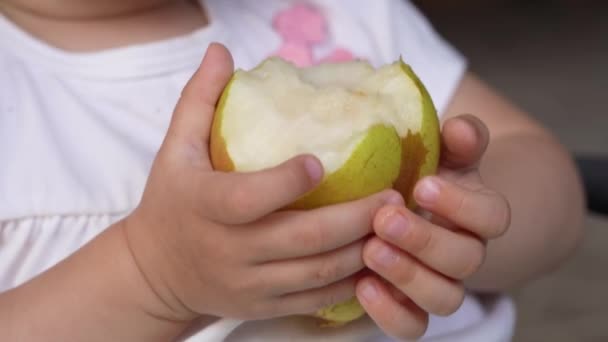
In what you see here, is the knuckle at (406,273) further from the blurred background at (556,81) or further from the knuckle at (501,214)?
the blurred background at (556,81)

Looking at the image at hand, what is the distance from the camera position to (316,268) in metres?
0.51

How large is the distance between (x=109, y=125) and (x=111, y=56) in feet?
0.19

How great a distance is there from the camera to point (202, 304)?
21.9 inches

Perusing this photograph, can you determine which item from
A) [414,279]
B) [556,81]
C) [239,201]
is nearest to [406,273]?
[414,279]

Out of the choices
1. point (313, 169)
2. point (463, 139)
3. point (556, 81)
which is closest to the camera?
point (313, 169)

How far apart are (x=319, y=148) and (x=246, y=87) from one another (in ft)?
→ 0.21

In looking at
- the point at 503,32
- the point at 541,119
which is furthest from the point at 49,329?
the point at 503,32

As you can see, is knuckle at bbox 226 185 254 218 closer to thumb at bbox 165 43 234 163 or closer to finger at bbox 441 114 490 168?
thumb at bbox 165 43 234 163

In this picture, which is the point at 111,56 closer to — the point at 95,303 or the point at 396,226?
the point at 95,303

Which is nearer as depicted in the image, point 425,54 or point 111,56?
point 111,56

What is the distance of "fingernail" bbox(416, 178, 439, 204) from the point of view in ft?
1.67

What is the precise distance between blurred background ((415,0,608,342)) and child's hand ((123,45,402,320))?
84cm

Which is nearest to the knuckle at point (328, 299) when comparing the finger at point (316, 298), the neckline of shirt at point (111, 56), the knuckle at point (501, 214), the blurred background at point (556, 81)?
the finger at point (316, 298)

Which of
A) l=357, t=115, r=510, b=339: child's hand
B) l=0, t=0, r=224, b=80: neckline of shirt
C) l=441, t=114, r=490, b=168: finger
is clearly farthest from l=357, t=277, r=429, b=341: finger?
l=0, t=0, r=224, b=80: neckline of shirt
